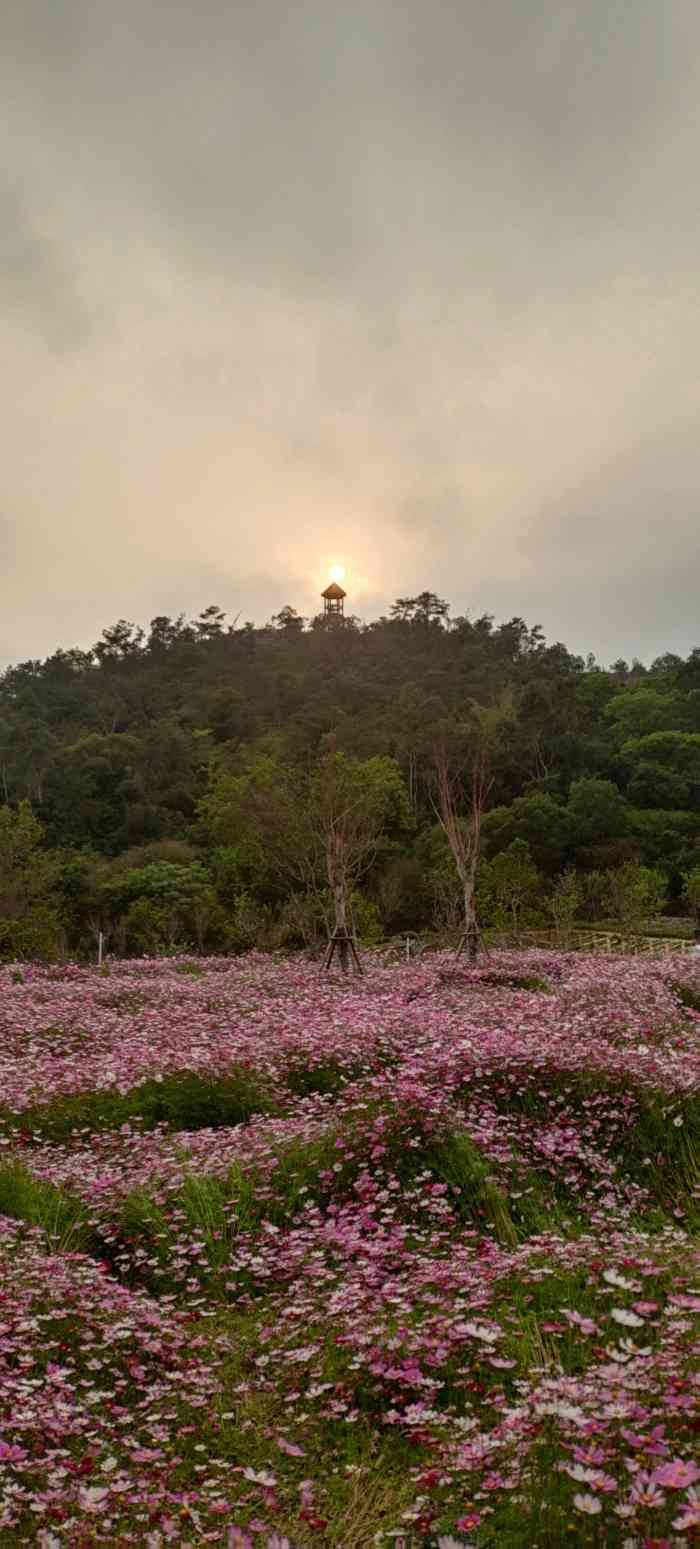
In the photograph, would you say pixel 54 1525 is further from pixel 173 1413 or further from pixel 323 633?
pixel 323 633

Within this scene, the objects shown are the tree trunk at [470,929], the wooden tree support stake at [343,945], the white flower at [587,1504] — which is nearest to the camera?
the white flower at [587,1504]

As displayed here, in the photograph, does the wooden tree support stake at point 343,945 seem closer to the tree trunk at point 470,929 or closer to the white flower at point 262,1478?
the tree trunk at point 470,929

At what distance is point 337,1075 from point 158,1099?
150 centimetres

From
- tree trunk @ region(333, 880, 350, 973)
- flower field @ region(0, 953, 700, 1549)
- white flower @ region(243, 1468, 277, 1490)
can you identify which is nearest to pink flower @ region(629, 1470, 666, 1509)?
flower field @ region(0, 953, 700, 1549)

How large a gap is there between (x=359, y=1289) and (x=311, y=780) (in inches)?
1284

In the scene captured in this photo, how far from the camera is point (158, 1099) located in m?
8.73

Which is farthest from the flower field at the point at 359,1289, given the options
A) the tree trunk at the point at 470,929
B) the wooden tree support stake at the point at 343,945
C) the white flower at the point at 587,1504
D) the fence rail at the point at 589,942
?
the fence rail at the point at 589,942

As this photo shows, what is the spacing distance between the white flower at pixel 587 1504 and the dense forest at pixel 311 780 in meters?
26.3

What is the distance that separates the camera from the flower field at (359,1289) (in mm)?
3287

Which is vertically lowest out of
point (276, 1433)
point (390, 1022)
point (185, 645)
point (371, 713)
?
point (276, 1433)

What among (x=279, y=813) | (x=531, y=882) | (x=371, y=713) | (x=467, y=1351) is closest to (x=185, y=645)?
(x=371, y=713)

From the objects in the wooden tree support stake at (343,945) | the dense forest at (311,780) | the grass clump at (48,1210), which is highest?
the dense forest at (311,780)

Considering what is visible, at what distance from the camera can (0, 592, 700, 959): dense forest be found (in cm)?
3772

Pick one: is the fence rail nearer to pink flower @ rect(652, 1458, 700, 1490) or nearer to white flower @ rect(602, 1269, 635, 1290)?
white flower @ rect(602, 1269, 635, 1290)
